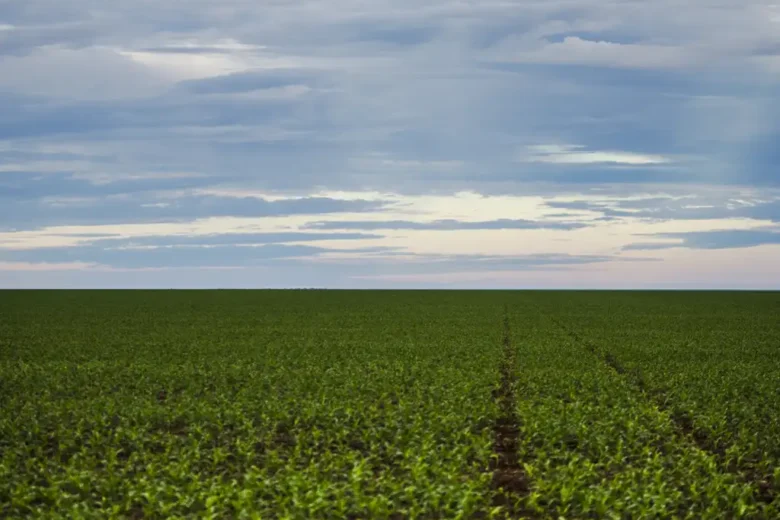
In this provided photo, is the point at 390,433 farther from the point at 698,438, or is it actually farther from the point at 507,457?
the point at 698,438

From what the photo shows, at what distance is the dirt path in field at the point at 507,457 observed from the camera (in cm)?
1252

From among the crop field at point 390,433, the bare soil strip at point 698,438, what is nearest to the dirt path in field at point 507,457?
the crop field at point 390,433

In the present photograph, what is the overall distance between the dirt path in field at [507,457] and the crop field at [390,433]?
0.18 ft

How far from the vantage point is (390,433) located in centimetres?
1600

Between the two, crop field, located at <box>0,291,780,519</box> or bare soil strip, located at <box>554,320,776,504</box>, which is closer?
crop field, located at <box>0,291,780,519</box>

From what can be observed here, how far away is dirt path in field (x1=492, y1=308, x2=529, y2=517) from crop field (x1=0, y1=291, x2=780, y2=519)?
5 cm

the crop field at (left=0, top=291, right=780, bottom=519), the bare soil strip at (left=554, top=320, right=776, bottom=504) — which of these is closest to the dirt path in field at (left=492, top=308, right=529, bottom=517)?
the crop field at (left=0, top=291, right=780, bottom=519)

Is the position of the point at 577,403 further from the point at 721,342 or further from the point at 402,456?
the point at 721,342

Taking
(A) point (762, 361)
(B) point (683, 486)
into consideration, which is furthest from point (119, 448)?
(A) point (762, 361)

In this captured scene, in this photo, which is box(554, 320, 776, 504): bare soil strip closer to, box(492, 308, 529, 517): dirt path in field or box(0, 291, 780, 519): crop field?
box(0, 291, 780, 519): crop field

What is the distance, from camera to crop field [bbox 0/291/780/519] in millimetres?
11875

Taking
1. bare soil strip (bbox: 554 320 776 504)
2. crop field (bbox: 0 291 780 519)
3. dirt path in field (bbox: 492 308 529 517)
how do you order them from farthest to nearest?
1. bare soil strip (bbox: 554 320 776 504)
2. dirt path in field (bbox: 492 308 529 517)
3. crop field (bbox: 0 291 780 519)

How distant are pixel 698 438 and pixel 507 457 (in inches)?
178

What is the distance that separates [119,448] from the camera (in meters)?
15.5
